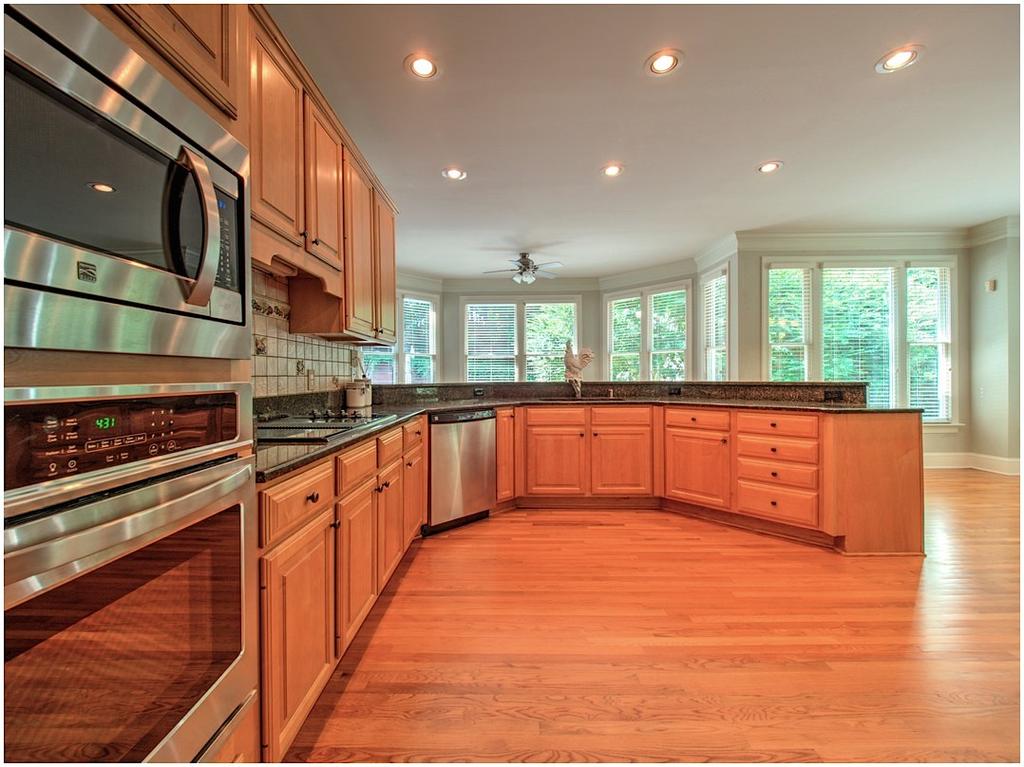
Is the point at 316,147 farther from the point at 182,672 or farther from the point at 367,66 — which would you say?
the point at 182,672

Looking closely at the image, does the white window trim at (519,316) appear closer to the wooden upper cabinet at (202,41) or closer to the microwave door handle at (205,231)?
the wooden upper cabinet at (202,41)

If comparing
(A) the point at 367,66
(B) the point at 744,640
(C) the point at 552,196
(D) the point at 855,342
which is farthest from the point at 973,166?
(A) the point at 367,66

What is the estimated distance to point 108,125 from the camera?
67 cm

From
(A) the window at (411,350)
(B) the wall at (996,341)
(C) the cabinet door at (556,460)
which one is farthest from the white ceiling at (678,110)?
(A) the window at (411,350)

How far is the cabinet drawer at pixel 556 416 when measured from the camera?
12.2 feet

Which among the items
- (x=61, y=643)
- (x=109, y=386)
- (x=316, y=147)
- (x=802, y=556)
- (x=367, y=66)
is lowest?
(x=802, y=556)

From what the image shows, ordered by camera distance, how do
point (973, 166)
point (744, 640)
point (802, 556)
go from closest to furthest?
point (744, 640) → point (802, 556) → point (973, 166)

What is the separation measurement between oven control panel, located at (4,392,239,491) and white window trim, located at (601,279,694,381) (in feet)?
19.0

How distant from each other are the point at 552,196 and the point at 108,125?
341cm

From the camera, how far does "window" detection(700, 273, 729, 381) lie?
511cm

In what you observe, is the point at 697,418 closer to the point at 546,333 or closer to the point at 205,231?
the point at 205,231

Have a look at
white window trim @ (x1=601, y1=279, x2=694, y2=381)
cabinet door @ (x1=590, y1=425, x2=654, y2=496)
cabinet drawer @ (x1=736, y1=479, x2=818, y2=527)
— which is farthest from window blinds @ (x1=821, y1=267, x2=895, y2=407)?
cabinet door @ (x1=590, y1=425, x2=654, y2=496)

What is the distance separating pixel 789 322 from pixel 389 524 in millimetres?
4792

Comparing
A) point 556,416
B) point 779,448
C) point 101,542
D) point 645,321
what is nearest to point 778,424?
point 779,448
